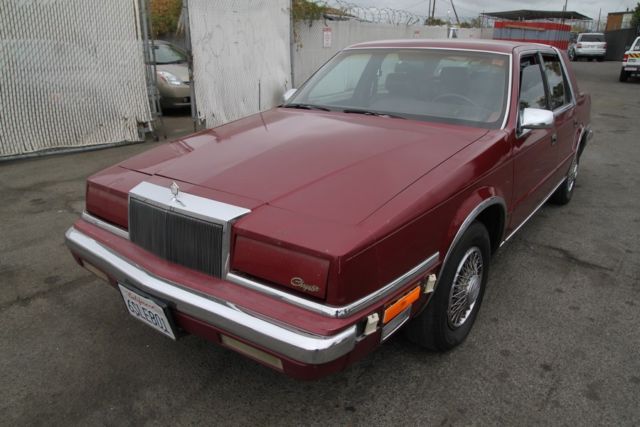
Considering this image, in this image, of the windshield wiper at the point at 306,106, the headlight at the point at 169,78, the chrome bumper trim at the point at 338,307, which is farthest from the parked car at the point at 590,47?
the chrome bumper trim at the point at 338,307

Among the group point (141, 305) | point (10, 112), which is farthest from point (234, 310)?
point (10, 112)

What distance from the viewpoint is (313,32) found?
10.7 metres

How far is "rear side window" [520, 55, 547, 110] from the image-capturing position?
325cm

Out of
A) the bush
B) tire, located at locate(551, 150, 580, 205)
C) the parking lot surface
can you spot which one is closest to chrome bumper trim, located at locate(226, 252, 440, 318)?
the parking lot surface

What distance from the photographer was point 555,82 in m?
4.04

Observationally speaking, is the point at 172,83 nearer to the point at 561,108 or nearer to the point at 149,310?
the point at 561,108

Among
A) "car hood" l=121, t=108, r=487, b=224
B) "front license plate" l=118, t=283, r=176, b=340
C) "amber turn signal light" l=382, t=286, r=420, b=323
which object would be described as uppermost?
"car hood" l=121, t=108, r=487, b=224

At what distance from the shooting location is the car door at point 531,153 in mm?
3010

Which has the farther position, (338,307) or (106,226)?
(106,226)

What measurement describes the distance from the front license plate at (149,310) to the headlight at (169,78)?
7.82 meters

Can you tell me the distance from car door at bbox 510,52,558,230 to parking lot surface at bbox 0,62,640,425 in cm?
55

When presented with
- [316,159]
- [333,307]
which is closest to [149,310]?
[333,307]

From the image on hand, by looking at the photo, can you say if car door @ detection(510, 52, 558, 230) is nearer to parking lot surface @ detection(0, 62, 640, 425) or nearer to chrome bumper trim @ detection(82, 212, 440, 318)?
parking lot surface @ detection(0, 62, 640, 425)

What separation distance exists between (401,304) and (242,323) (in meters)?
0.65
